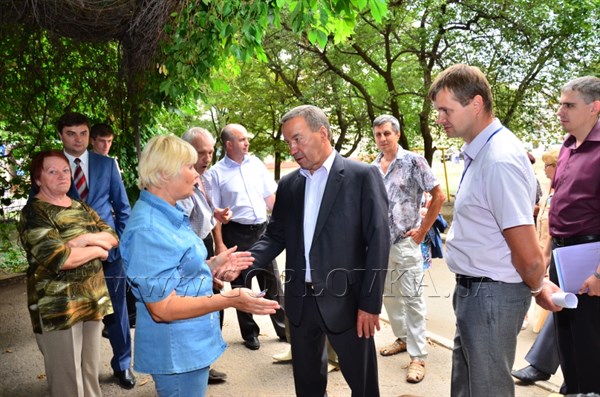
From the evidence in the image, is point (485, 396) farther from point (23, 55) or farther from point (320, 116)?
point (23, 55)

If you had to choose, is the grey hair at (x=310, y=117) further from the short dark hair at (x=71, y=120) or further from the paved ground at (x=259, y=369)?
the paved ground at (x=259, y=369)

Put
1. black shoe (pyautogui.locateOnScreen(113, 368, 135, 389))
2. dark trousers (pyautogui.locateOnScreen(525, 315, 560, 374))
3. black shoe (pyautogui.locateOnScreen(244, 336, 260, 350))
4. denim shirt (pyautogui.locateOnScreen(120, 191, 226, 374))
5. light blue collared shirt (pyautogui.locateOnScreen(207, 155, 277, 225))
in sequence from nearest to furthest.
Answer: denim shirt (pyautogui.locateOnScreen(120, 191, 226, 374)) → dark trousers (pyautogui.locateOnScreen(525, 315, 560, 374)) → black shoe (pyautogui.locateOnScreen(113, 368, 135, 389)) → light blue collared shirt (pyautogui.locateOnScreen(207, 155, 277, 225)) → black shoe (pyautogui.locateOnScreen(244, 336, 260, 350))

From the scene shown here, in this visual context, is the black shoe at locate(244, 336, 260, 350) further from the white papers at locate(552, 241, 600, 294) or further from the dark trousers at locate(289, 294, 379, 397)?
the white papers at locate(552, 241, 600, 294)

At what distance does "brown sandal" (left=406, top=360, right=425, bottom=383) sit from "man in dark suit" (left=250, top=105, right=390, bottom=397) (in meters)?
1.45

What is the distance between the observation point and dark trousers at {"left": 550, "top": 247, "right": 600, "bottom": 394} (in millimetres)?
3744

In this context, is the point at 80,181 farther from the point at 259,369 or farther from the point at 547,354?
the point at 547,354

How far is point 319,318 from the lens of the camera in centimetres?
378

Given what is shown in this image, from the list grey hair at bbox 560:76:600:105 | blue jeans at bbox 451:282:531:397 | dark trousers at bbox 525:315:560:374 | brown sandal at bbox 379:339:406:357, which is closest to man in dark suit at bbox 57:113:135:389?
brown sandal at bbox 379:339:406:357

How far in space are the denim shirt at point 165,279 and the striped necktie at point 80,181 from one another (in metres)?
2.37

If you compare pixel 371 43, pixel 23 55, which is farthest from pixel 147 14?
pixel 371 43

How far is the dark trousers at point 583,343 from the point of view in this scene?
12.3 ft

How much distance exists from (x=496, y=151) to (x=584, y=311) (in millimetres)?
1600

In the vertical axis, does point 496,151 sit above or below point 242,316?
above

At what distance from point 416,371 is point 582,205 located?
225cm
